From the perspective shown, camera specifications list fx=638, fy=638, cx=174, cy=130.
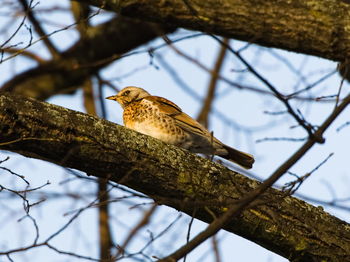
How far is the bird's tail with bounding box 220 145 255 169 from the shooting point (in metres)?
5.52

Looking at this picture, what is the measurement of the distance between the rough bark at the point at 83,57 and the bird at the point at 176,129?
2045 millimetres

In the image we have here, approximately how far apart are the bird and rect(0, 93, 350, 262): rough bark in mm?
1219

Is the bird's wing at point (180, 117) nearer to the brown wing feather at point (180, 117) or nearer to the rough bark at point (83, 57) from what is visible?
the brown wing feather at point (180, 117)

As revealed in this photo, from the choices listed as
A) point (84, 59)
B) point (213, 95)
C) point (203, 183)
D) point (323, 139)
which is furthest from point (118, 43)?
point (323, 139)

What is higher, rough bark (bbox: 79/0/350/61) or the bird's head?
rough bark (bbox: 79/0/350/61)

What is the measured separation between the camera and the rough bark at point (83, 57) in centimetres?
776

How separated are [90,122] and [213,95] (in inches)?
195

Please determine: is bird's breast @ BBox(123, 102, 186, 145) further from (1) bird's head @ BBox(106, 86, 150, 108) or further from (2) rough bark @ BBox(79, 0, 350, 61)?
(2) rough bark @ BBox(79, 0, 350, 61)

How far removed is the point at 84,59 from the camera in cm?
788

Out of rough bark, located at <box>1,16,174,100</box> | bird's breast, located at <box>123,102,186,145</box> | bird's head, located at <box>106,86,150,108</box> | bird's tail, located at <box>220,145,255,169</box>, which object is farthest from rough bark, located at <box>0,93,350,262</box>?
rough bark, located at <box>1,16,174,100</box>

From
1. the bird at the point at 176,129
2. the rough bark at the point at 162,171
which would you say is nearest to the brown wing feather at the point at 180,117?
the bird at the point at 176,129

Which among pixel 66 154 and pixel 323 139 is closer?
pixel 323 139

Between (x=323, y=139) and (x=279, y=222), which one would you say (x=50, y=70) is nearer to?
(x=279, y=222)

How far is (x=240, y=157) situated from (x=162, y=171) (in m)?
1.69
